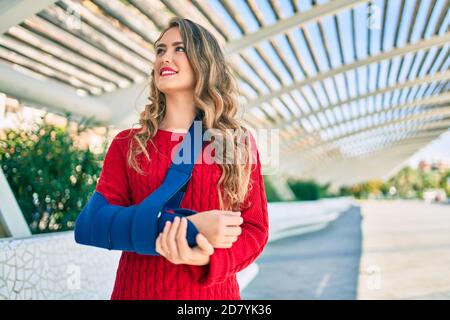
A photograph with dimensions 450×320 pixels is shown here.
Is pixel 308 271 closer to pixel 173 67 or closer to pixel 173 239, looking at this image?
pixel 173 67

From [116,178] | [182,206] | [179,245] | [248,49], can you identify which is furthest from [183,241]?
[248,49]

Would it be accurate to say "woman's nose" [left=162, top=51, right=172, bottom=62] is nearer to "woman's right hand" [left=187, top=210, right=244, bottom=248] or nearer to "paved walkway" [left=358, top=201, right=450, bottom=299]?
"woman's right hand" [left=187, top=210, right=244, bottom=248]

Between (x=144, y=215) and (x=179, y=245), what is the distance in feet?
0.37

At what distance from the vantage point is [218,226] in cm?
90

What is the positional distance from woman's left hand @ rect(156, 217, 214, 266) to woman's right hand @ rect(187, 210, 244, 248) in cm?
2

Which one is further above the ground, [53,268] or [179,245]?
[179,245]

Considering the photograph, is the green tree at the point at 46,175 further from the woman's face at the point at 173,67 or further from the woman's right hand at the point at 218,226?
the woman's right hand at the point at 218,226

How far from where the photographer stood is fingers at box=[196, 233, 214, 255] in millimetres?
891

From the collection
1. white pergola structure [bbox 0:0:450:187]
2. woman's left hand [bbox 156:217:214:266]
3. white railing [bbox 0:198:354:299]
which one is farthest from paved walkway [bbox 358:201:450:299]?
woman's left hand [bbox 156:217:214:266]

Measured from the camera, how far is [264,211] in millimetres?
1157

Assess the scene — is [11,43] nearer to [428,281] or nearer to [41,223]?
[41,223]
